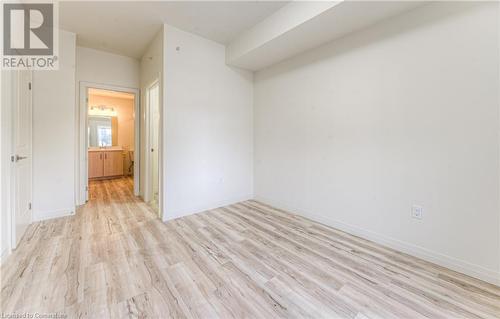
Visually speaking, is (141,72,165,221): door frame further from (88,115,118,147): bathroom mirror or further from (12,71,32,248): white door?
(88,115,118,147): bathroom mirror

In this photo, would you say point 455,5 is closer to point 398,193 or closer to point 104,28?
point 398,193

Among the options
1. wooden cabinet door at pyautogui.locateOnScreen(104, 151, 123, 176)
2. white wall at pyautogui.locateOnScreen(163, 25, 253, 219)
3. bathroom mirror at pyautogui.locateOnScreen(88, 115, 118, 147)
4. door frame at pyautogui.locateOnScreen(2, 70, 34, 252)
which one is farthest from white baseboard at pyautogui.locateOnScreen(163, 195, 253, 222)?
bathroom mirror at pyautogui.locateOnScreen(88, 115, 118, 147)

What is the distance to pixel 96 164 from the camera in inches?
228

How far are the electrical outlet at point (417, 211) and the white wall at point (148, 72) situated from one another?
3315 millimetres

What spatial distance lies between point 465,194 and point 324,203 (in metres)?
1.42

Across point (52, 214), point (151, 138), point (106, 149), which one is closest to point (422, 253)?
point (151, 138)

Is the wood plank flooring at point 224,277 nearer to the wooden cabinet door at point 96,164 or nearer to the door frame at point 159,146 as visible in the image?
the door frame at point 159,146

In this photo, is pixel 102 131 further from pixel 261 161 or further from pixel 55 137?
pixel 261 161

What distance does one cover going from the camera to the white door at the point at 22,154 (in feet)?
7.41

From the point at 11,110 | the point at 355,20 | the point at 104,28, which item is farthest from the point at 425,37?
the point at 11,110

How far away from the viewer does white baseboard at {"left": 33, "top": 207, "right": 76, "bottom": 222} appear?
9.71ft

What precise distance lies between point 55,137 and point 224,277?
10.6ft

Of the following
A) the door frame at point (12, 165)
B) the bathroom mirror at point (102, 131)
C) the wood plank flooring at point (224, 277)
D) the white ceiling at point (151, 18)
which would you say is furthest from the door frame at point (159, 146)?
the bathroom mirror at point (102, 131)

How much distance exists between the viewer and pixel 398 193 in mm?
2246
